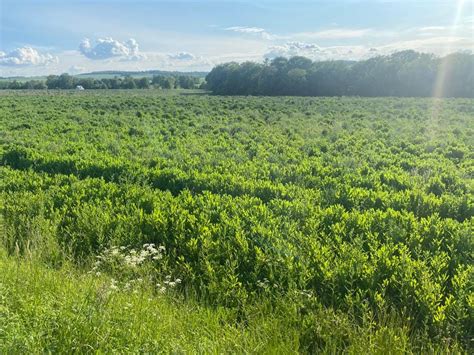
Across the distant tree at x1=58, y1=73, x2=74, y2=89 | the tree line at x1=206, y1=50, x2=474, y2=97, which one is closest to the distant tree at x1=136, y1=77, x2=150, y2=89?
the distant tree at x1=58, y1=73, x2=74, y2=89

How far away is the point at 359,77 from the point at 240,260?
76024mm

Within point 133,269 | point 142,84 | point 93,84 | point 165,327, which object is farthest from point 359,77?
point 93,84

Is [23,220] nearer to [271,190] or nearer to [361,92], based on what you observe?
[271,190]

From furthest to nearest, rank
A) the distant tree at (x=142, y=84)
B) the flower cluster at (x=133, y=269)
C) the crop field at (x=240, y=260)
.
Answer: the distant tree at (x=142, y=84), the flower cluster at (x=133, y=269), the crop field at (x=240, y=260)

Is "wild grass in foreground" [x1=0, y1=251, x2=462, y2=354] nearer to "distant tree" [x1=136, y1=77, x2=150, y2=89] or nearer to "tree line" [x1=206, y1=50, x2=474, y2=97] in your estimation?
"tree line" [x1=206, y1=50, x2=474, y2=97]

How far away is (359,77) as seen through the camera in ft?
243

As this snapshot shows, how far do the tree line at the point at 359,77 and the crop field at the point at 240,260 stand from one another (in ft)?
191

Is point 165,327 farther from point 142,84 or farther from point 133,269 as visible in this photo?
point 142,84

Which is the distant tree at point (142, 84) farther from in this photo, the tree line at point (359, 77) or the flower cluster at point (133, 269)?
the flower cluster at point (133, 269)

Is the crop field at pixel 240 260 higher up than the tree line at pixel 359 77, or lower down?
lower down

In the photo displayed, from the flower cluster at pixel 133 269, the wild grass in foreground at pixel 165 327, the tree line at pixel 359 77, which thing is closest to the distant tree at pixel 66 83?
the tree line at pixel 359 77

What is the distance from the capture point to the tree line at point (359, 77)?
204 ft

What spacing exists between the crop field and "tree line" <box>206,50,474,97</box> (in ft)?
191

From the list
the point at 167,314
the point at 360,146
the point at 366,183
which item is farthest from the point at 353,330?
the point at 360,146
